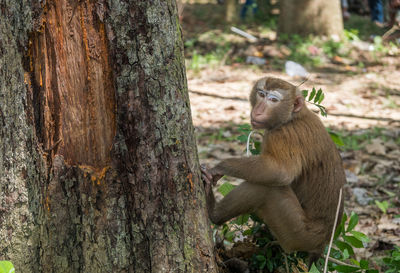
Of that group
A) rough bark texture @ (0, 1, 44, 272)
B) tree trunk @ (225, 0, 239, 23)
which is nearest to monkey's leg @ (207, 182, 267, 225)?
rough bark texture @ (0, 1, 44, 272)

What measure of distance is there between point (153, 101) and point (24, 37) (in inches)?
32.1

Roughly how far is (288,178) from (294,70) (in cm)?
703

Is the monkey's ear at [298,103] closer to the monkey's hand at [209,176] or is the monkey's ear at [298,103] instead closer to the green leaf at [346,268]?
the monkey's hand at [209,176]

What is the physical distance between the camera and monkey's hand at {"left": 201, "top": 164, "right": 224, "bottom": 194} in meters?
3.84

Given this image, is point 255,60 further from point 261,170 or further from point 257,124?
point 261,170

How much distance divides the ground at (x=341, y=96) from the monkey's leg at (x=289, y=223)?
119cm

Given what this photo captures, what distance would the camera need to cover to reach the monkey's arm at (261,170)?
3.85 m

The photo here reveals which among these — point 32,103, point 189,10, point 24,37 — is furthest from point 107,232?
point 189,10

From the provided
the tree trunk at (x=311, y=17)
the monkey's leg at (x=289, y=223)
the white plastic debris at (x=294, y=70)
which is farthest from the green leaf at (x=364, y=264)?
the tree trunk at (x=311, y=17)

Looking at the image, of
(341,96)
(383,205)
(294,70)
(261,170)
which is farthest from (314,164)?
(294,70)

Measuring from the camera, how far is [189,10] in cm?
1827

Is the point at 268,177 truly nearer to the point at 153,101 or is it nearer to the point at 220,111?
the point at 153,101

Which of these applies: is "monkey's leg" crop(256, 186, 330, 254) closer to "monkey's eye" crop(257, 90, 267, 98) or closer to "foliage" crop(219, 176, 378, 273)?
"foliage" crop(219, 176, 378, 273)

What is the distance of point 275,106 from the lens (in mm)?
4230
